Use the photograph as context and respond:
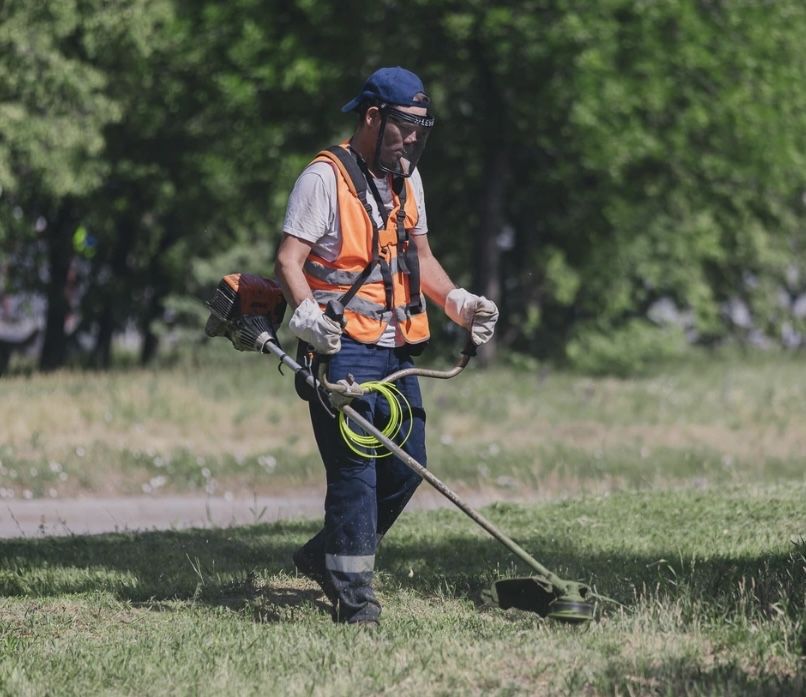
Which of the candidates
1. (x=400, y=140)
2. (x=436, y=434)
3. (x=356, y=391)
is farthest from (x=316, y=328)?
(x=436, y=434)

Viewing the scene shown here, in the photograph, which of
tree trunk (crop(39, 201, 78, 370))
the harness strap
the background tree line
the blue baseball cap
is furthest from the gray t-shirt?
tree trunk (crop(39, 201, 78, 370))

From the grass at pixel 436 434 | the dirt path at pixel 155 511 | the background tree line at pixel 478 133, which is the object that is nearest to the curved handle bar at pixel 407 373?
the dirt path at pixel 155 511

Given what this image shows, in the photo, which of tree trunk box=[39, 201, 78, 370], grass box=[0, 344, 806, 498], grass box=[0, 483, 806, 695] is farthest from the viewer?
tree trunk box=[39, 201, 78, 370]

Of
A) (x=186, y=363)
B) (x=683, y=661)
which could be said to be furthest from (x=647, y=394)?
(x=683, y=661)

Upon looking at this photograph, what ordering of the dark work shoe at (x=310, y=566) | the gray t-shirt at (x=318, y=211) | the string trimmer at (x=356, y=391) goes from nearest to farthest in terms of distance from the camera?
1. the string trimmer at (x=356, y=391)
2. the gray t-shirt at (x=318, y=211)
3. the dark work shoe at (x=310, y=566)

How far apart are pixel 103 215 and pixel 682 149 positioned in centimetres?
1031

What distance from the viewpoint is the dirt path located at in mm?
10000

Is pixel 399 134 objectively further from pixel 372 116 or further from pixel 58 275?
pixel 58 275

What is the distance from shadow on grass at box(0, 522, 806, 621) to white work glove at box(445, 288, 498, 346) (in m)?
1.24

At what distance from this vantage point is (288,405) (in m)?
16.6

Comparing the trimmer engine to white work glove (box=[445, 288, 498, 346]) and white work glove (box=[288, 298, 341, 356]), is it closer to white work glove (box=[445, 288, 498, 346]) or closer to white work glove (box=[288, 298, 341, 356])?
white work glove (box=[288, 298, 341, 356])

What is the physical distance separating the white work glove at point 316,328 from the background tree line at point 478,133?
51.5ft

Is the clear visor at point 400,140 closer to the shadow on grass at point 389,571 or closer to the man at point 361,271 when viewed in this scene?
the man at point 361,271

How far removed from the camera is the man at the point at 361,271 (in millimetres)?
5945
